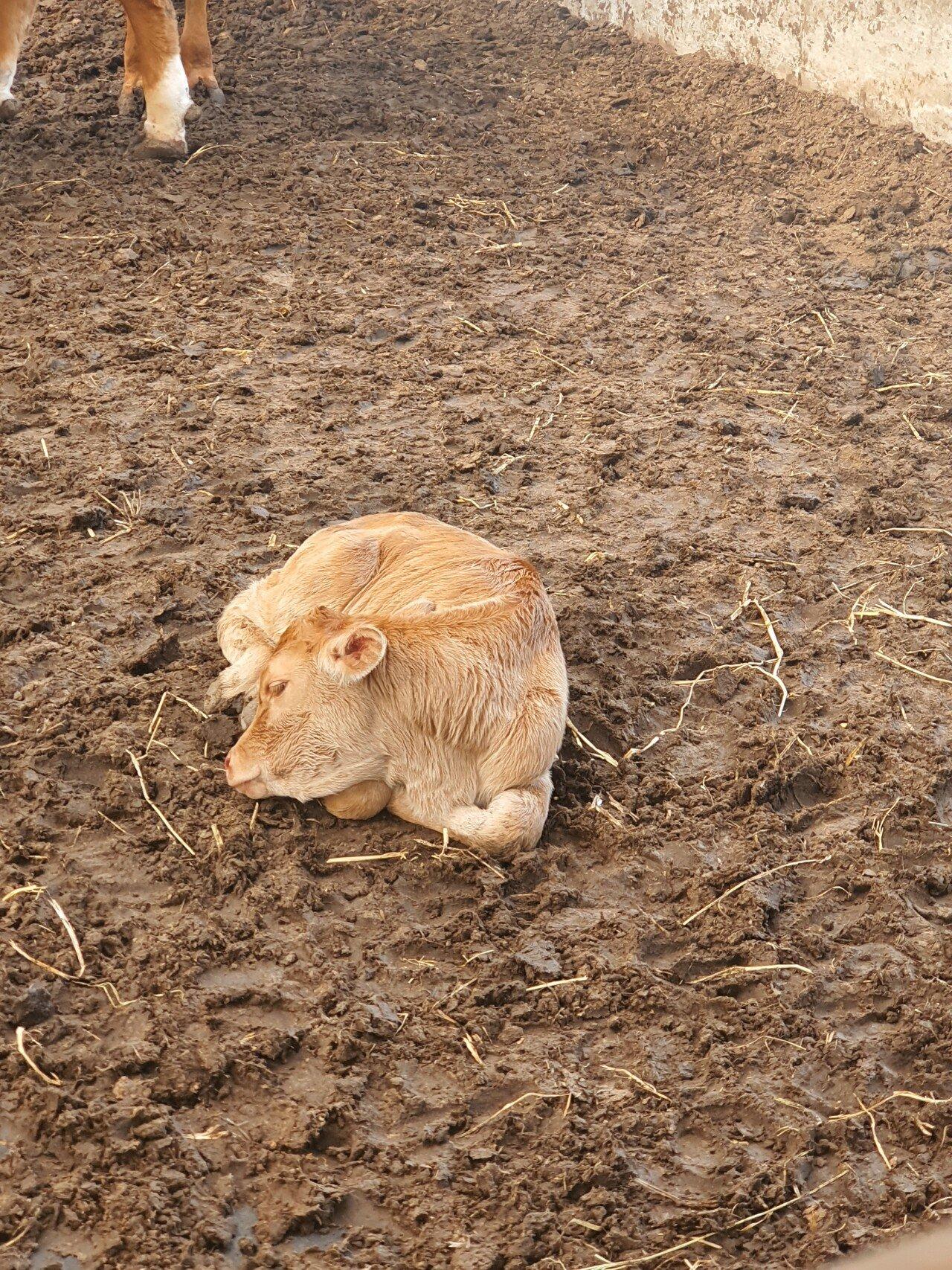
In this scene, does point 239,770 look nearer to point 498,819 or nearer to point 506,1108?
point 498,819

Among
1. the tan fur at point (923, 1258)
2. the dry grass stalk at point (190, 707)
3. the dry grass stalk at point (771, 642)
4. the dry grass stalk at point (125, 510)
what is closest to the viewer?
the tan fur at point (923, 1258)

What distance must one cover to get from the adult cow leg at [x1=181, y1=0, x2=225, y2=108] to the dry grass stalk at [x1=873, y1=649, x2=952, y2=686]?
20.1ft

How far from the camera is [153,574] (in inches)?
178

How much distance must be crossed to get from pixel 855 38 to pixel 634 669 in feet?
19.2

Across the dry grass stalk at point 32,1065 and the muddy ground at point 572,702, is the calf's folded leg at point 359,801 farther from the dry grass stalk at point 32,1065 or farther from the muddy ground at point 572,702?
the dry grass stalk at point 32,1065

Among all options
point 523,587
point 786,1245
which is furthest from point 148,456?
point 786,1245

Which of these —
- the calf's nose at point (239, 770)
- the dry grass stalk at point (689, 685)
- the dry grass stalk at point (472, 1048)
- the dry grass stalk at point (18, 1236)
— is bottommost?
the dry grass stalk at point (689, 685)

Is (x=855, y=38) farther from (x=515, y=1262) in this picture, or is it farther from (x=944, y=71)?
(x=515, y=1262)

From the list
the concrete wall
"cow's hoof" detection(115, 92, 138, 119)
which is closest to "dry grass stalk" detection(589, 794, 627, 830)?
the concrete wall

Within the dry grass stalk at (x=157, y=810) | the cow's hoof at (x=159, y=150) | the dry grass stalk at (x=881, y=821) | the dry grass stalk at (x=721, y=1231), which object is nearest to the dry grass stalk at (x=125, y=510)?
the dry grass stalk at (x=157, y=810)

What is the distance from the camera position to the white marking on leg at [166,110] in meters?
7.66

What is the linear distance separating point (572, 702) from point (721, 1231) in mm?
1738

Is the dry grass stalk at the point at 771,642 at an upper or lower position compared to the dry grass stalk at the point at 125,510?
upper

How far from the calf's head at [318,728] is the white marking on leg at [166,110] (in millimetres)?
5284
